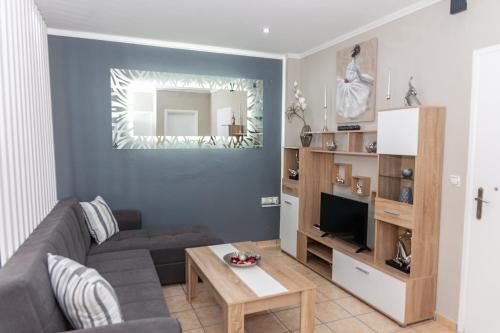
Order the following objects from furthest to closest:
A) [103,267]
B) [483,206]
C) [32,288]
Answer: [103,267] < [483,206] < [32,288]

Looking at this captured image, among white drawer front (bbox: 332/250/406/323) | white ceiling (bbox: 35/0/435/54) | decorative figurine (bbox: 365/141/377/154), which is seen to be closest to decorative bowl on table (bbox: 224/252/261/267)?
white drawer front (bbox: 332/250/406/323)

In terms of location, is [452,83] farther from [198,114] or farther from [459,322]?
[198,114]

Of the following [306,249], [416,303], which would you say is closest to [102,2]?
[306,249]

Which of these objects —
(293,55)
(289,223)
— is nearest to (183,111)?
(293,55)

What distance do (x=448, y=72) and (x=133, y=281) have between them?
2877 millimetres

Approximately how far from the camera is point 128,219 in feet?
13.0

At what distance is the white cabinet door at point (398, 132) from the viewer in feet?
9.00

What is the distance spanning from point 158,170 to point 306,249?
2012mm

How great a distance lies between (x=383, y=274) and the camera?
2949 millimetres

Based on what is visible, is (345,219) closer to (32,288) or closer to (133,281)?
(133,281)

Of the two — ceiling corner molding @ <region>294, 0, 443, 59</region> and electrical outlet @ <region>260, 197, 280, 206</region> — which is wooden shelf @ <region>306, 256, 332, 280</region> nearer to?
electrical outlet @ <region>260, 197, 280, 206</region>

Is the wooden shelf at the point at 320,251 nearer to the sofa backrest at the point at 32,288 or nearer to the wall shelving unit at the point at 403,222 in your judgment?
the wall shelving unit at the point at 403,222

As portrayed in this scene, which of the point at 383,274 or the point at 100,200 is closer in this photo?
the point at 383,274

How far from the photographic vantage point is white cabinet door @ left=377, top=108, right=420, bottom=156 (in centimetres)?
274
